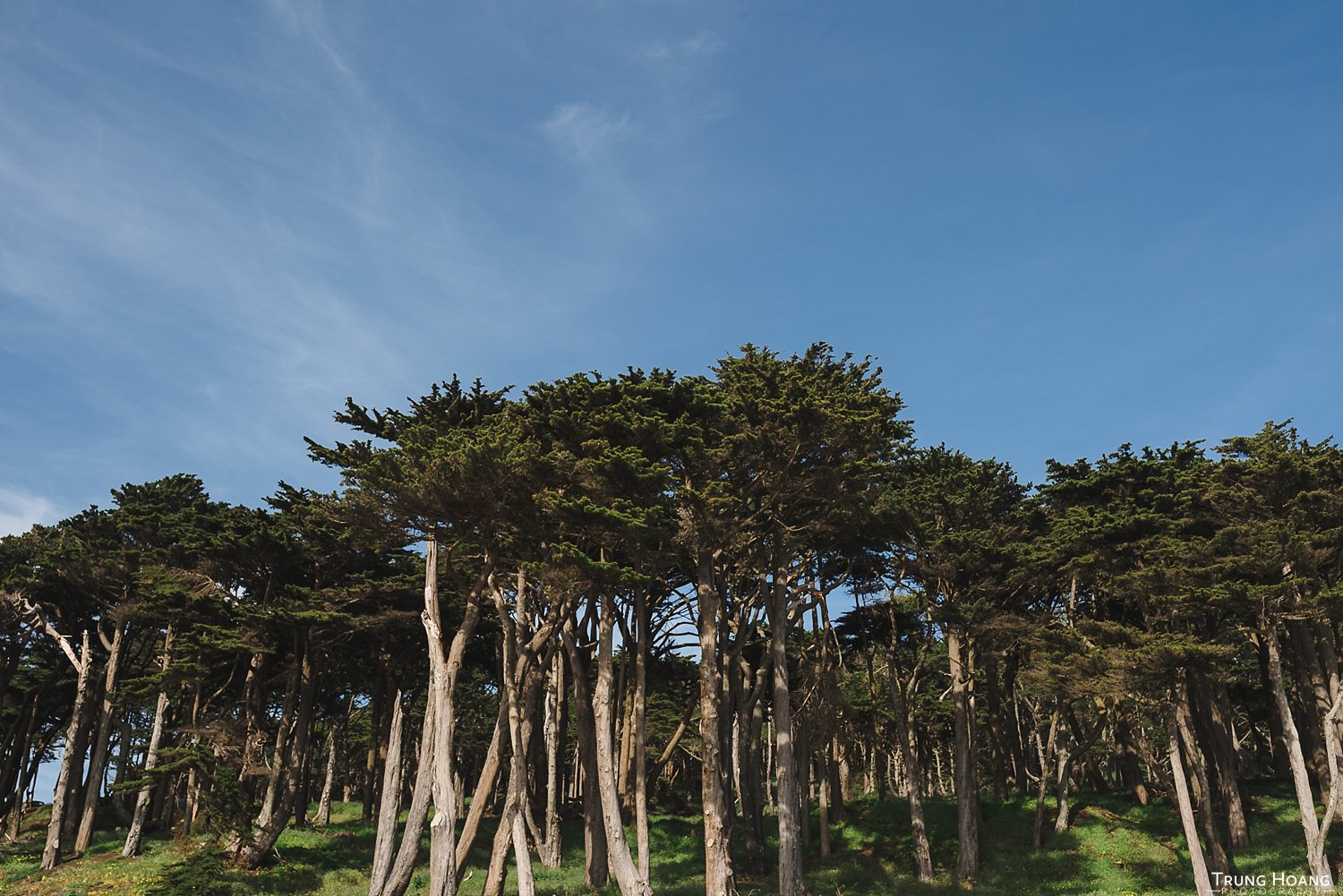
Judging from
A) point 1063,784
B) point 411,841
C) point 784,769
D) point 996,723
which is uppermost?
point 996,723

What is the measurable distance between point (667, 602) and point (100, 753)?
74.2 feet

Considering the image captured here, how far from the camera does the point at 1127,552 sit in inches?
1114

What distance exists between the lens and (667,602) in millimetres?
29891

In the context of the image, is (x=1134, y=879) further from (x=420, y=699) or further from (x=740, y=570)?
(x=420, y=699)

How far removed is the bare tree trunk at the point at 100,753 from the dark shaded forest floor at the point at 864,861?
2.65ft

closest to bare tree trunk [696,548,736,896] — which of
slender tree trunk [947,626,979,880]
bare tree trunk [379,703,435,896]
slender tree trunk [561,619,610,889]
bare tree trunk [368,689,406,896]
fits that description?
slender tree trunk [561,619,610,889]

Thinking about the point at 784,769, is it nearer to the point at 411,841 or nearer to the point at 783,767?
the point at 783,767

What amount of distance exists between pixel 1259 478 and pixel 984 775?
48905mm

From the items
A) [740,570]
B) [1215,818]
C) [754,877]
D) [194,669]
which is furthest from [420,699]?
[1215,818]

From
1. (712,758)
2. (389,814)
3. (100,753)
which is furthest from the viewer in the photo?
(100,753)

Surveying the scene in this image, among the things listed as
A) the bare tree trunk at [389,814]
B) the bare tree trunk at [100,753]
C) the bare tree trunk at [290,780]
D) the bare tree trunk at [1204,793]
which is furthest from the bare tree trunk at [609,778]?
the bare tree trunk at [100,753]

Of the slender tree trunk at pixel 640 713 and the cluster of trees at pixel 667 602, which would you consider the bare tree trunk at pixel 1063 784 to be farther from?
the slender tree trunk at pixel 640 713

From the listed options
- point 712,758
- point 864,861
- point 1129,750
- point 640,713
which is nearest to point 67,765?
point 640,713

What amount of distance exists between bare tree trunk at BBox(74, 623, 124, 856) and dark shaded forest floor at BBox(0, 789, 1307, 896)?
0.81 meters
